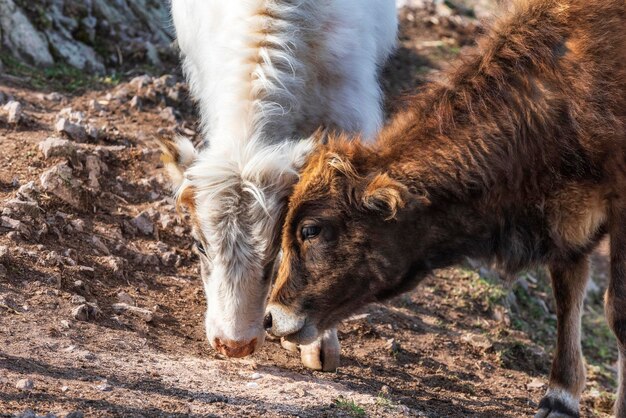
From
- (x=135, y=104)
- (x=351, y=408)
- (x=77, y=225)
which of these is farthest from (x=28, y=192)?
(x=351, y=408)

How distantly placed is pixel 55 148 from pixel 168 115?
62.7 inches

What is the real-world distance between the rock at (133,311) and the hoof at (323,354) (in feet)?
3.21

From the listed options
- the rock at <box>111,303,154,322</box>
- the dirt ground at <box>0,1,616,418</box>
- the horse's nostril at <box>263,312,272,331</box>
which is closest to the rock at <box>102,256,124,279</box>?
the dirt ground at <box>0,1,616,418</box>

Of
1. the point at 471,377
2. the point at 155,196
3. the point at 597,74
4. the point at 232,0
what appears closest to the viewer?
the point at 597,74

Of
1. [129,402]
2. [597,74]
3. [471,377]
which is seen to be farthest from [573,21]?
[129,402]

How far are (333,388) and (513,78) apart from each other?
199 centimetres

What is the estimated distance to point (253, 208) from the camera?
5527 millimetres

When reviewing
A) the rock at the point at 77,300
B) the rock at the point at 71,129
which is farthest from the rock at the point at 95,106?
the rock at the point at 77,300

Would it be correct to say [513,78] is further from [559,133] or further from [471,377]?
[471,377]

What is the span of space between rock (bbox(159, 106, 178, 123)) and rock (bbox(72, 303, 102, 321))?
2.88m

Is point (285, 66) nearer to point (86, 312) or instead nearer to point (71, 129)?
point (86, 312)

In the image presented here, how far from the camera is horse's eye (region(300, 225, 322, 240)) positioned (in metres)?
5.29

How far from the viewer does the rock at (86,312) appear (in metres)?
5.86

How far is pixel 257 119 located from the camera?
19.4 feet
